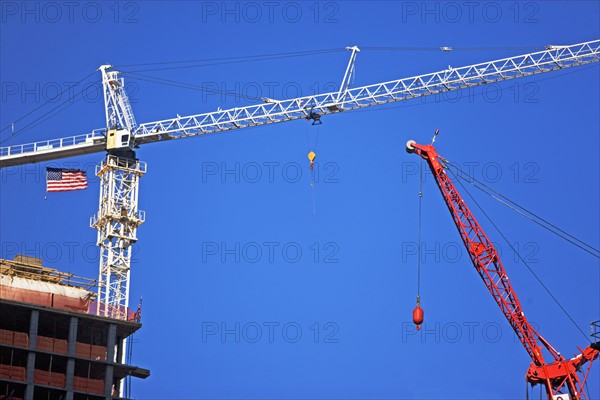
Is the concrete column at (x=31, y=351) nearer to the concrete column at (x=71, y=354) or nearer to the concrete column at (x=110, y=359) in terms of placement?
the concrete column at (x=71, y=354)

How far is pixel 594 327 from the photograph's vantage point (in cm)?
17238

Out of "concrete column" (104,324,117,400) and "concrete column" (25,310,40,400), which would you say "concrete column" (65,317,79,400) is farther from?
"concrete column" (104,324,117,400)

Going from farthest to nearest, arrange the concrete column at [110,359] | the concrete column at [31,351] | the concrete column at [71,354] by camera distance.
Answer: the concrete column at [110,359], the concrete column at [71,354], the concrete column at [31,351]

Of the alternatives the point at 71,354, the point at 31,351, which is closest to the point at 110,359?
the point at 71,354

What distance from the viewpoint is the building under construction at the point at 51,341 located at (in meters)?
191

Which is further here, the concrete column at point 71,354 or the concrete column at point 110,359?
the concrete column at point 110,359

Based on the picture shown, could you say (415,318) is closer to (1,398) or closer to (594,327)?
(594,327)

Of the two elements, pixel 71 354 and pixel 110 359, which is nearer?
pixel 71 354

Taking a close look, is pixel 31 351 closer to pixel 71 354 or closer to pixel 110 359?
pixel 71 354

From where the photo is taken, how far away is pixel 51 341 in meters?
194

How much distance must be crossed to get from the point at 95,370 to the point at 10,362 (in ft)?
34.9

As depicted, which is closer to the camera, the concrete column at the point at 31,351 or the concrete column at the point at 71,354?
the concrete column at the point at 31,351

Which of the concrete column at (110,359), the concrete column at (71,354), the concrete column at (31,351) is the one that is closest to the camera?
the concrete column at (31,351)

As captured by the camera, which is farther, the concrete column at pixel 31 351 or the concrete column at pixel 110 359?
the concrete column at pixel 110 359
